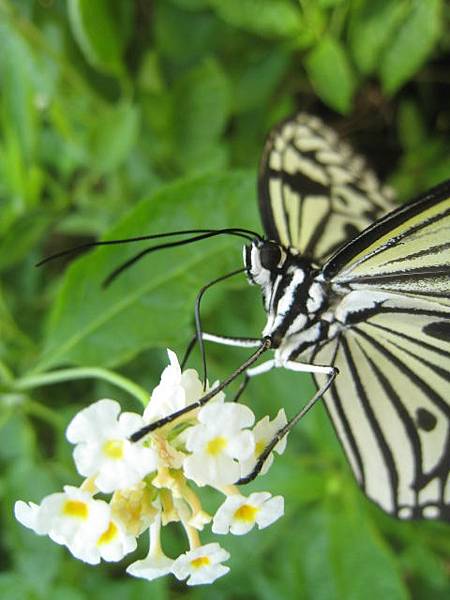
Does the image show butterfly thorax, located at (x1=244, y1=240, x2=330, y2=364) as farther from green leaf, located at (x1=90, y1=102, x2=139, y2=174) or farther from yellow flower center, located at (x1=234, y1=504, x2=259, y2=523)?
green leaf, located at (x1=90, y1=102, x2=139, y2=174)

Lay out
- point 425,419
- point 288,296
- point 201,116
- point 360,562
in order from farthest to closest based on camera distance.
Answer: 1. point 201,116
2. point 360,562
3. point 425,419
4. point 288,296

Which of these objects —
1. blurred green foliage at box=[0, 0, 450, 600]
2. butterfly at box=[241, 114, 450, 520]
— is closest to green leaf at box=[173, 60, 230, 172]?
blurred green foliage at box=[0, 0, 450, 600]

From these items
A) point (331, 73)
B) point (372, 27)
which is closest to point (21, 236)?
point (331, 73)

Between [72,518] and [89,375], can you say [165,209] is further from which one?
[72,518]

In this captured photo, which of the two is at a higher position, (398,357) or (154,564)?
(398,357)

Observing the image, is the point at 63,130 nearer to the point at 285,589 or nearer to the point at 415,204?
the point at 415,204

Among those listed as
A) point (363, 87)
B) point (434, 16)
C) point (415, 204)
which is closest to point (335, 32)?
point (434, 16)
